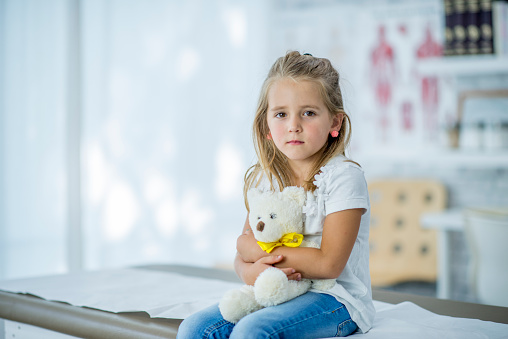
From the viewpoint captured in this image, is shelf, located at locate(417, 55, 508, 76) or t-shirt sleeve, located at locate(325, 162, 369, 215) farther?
shelf, located at locate(417, 55, 508, 76)

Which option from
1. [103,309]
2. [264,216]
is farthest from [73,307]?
[264,216]

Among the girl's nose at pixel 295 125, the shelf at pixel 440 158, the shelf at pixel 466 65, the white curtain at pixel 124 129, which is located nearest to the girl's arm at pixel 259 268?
the girl's nose at pixel 295 125

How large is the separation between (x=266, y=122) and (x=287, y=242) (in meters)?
0.30

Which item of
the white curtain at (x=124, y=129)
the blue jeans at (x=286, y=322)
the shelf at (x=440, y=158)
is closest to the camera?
the blue jeans at (x=286, y=322)

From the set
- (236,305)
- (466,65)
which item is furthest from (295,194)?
(466,65)

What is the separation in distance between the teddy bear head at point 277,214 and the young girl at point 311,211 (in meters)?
0.02

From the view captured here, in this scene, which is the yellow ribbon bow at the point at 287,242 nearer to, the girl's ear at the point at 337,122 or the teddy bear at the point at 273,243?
the teddy bear at the point at 273,243

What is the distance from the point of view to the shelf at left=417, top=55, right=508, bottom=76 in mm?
2861

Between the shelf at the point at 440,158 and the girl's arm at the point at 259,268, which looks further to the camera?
the shelf at the point at 440,158

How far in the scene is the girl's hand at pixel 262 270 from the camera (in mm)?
1048

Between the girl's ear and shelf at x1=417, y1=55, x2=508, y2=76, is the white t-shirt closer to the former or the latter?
the girl's ear

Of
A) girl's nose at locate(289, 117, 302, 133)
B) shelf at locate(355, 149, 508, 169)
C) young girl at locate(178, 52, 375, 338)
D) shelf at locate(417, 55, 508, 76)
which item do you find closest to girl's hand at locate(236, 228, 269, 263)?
young girl at locate(178, 52, 375, 338)

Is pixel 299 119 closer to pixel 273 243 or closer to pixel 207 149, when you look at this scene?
pixel 273 243

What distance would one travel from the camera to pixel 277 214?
108 centimetres
